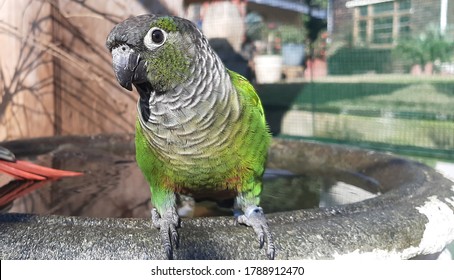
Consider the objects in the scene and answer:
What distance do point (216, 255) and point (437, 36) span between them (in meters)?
4.42

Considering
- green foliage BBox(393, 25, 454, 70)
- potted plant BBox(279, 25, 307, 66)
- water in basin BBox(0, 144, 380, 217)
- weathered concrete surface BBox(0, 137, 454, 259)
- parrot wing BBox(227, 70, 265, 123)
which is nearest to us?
weathered concrete surface BBox(0, 137, 454, 259)

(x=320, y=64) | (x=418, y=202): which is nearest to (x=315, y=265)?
(x=418, y=202)

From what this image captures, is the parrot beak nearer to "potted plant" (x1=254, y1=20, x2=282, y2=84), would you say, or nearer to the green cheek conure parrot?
the green cheek conure parrot

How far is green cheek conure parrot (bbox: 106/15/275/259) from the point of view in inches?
43.6

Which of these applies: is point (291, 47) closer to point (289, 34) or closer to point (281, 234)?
point (289, 34)

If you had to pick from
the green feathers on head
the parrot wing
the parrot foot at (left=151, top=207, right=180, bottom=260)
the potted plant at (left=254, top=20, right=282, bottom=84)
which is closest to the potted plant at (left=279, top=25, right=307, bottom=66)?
the potted plant at (left=254, top=20, right=282, bottom=84)

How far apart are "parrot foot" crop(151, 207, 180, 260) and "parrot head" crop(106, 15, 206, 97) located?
1.14 feet

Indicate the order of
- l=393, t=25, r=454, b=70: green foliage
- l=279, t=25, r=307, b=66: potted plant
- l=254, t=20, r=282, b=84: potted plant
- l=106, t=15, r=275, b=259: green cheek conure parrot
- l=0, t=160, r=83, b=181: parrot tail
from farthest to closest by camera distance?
l=279, t=25, r=307, b=66: potted plant
l=254, t=20, r=282, b=84: potted plant
l=393, t=25, r=454, b=70: green foliage
l=0, t=160, r=83, b=181: parrot tail
l=106, t=15, r=275, b=259: green cheek conure parrot

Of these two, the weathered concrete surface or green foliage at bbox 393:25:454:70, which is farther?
green foliage at bbox 393:25:454:70

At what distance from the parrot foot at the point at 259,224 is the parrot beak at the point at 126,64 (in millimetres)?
483

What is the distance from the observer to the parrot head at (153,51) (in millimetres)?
1092

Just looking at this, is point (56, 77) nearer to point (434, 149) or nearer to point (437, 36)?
point (434, 149)

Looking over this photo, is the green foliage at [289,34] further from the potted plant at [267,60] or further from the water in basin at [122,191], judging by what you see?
the water in basin at [122,191]

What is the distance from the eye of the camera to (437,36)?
457 centimetres
